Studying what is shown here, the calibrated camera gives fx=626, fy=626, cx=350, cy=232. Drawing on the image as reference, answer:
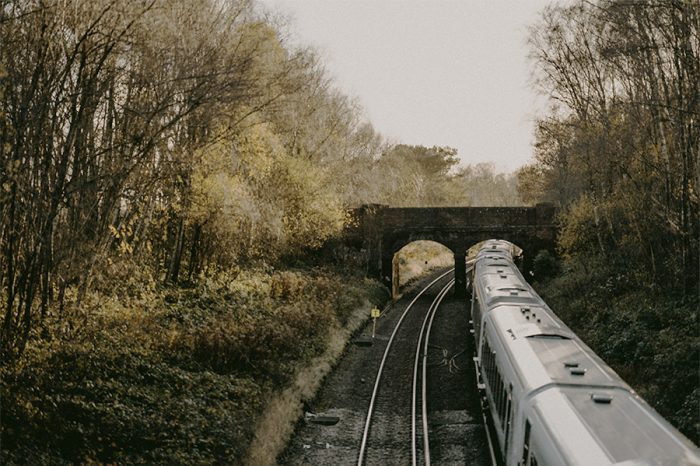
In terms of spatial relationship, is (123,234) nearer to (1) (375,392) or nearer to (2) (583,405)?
(1) (375,392)

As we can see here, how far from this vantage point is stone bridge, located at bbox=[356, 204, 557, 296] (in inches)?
1254

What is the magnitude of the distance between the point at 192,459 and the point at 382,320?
16.3 m

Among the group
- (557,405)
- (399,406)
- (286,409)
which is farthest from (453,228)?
(557,405)

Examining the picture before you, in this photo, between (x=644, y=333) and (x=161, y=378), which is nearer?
(x=161, y=378)

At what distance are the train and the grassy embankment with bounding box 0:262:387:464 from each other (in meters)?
4.80

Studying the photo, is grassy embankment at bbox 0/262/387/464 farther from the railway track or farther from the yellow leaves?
the yellow leaves

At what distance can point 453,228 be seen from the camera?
3238 centimetres

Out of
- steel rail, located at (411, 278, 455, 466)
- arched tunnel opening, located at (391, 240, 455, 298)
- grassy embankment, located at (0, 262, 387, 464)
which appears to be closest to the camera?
grassy embankment, located at (0, 262, 387, 464)

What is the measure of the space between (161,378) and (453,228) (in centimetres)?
2173

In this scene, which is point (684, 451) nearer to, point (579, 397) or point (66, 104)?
point (579, 397)

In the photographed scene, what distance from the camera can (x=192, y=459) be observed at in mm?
10891

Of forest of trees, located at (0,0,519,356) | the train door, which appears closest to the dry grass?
forest of trees, located at (0,0,519,356)

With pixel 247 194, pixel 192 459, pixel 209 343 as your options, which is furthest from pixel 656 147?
pixel 192 459

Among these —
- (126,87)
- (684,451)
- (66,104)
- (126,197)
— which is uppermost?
(126,87)
